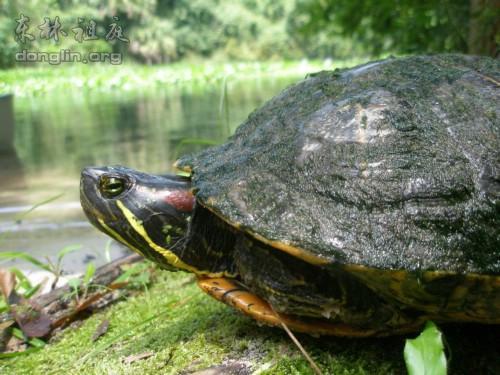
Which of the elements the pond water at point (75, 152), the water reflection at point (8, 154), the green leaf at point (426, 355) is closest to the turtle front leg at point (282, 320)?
the green leaf at point (426, 355)

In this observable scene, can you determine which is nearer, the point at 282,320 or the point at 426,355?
the point at 426,355

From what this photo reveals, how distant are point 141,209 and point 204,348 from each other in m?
0.45

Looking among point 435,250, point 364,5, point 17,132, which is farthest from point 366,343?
point 17,132

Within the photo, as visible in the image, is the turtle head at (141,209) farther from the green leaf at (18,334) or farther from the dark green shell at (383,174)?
the green leaf at (18,334)

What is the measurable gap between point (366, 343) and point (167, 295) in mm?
982

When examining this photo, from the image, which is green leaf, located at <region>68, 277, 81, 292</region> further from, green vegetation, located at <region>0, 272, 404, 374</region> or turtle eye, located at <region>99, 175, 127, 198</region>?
turtle eye, located at <region>99, 175, 127, 198</region>

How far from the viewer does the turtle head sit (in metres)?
1.41

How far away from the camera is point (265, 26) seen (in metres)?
35.3

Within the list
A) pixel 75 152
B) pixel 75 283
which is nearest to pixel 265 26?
pixel 75 152

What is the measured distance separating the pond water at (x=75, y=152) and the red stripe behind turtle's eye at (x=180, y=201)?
3.73 feet

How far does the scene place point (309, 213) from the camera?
1.17m

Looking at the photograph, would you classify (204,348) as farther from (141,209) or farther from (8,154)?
(8,154)

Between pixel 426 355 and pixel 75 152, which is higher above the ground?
pixel 426 355

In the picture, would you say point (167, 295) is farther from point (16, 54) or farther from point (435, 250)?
point (16, 54)
